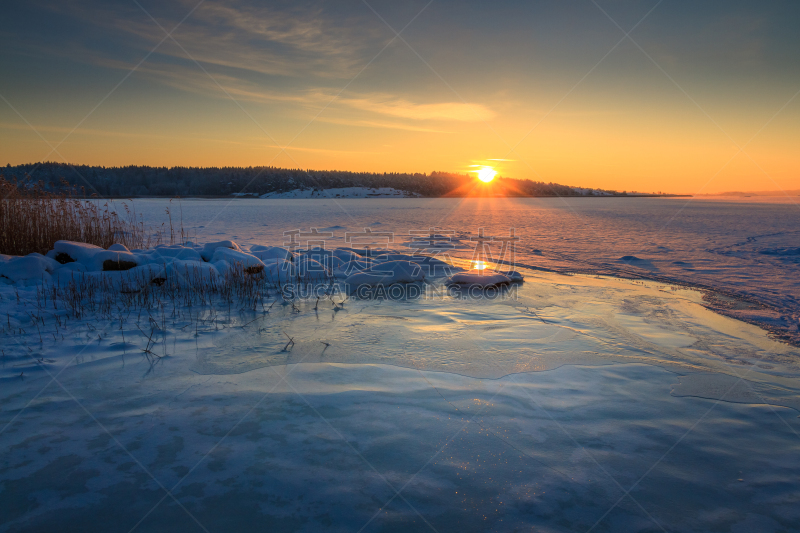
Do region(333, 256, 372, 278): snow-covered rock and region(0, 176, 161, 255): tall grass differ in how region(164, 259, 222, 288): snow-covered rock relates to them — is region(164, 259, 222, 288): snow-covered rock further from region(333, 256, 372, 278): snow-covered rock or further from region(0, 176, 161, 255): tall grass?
region(0, 176, 161, 255): tall grass

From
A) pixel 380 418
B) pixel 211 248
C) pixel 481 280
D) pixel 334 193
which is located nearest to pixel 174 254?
pixel 211 248

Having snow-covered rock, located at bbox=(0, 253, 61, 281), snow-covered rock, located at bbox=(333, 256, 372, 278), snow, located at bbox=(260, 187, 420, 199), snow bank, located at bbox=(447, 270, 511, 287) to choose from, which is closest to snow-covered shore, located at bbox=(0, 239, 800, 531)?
snow-covered rock, located at bbox=(0, 253, 61, 281)

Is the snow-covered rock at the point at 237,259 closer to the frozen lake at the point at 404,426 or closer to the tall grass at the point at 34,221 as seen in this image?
the frozen lake at the point at 404,426

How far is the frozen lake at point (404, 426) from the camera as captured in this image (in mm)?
2164

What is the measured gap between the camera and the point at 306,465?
8.23 ft

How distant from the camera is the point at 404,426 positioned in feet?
9.59

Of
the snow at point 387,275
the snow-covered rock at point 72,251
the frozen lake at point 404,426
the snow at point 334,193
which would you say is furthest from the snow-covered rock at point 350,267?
the snow at point 334,193

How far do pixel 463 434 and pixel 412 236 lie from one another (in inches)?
538

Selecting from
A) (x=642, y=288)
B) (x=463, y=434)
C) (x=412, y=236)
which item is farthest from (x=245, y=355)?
(x=412, y=236)

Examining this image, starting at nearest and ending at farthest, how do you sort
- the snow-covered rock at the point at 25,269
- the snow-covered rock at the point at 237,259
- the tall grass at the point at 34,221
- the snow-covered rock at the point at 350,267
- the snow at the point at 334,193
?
the snow-covered rock at the point at 25,269 < the snow-covered rock at the point at 237,259 < the tall grass at the point at 34,221 < the snow-covered rock at the point at 350,267 < the snow at the point at 334,193

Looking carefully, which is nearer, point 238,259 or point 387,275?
point 387,275

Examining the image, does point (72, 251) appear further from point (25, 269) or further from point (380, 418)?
point (380, 418)

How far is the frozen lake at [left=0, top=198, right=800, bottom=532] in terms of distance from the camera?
216 centimetres

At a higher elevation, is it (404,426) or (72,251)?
(72,251)
